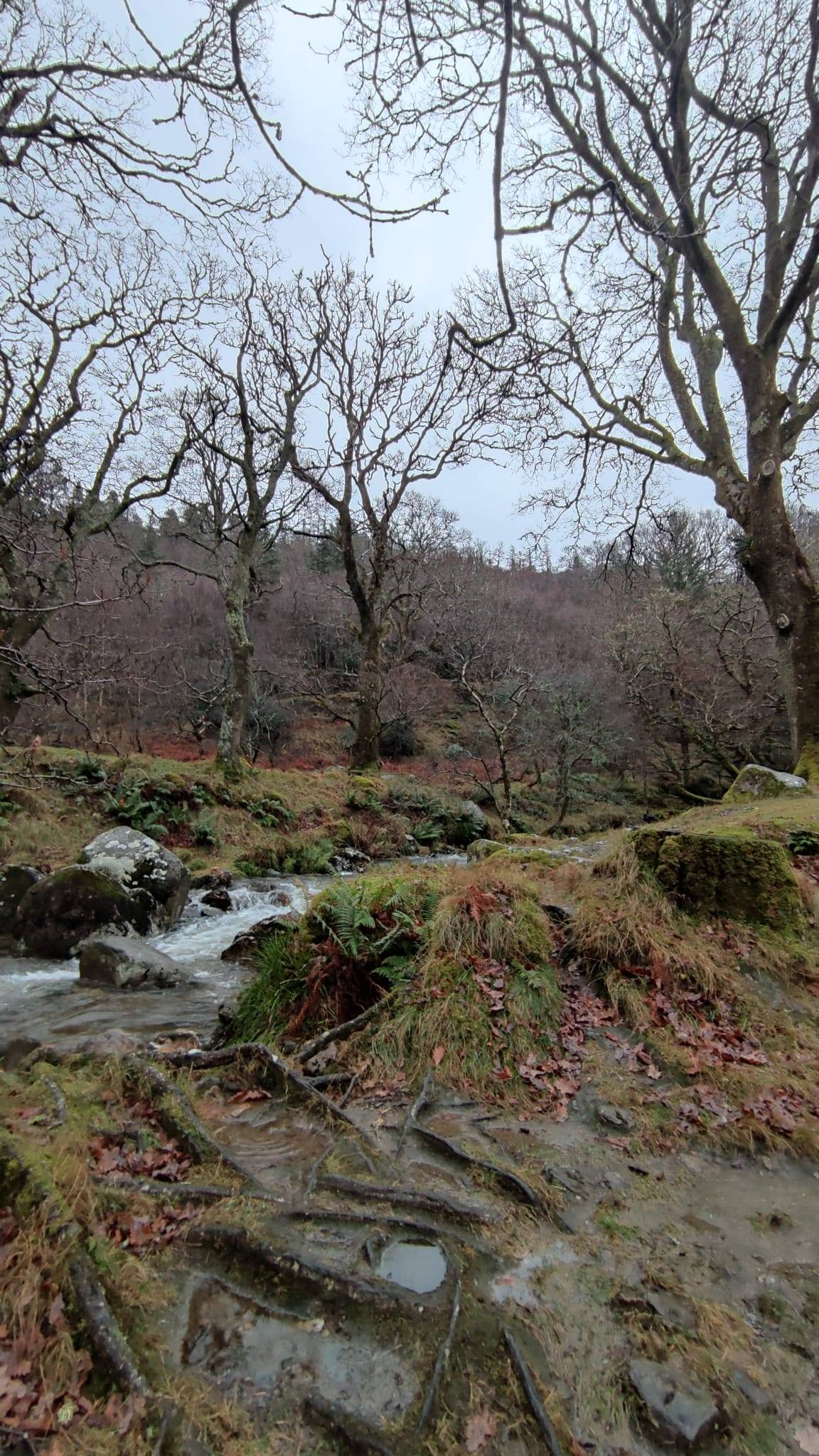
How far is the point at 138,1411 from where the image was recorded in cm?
163

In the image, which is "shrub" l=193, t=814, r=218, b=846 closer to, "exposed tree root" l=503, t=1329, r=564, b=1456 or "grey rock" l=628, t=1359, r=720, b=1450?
"exposed tree root" l=503, t=1329, r=564, b=1456

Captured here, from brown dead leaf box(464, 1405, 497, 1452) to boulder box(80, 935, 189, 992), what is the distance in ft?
17.8

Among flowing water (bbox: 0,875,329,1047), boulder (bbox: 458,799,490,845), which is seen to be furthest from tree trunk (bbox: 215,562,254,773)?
flowing water (bbox: 0,875,329,1047)

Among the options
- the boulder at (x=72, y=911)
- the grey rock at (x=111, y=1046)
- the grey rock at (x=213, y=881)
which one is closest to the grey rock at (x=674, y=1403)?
the grey rock at (x=111, y=1046)

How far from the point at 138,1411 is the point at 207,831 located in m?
10.7

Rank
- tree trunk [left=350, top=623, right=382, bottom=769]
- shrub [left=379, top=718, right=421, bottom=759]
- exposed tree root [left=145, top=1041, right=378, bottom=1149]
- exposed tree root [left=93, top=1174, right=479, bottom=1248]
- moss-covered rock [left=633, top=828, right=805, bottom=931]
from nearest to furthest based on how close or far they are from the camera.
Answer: exposed tree root [left=93, top=1174, right=479, bottom=1248], exposed tree root [left=145, top=1041, right=378, bottom=1149], moss-covered rock [left=633, top=828, right=805, bottom=931], tree trunk [left=350, top=623, right=382, bottom=769], shrub [left=379, top=718, right=421, bottom=759]

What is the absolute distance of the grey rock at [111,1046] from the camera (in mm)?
3645

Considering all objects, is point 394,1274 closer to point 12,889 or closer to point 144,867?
point 144,867

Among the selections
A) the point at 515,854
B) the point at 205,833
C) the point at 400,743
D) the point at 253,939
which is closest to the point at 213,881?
the point at 205,833

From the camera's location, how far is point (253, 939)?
7.05 m

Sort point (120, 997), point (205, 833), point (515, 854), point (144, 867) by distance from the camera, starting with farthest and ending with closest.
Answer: point (205, 833) < point (144, 867) < point (515, 854) < point (120, 997)

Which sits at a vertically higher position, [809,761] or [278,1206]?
[809,761]

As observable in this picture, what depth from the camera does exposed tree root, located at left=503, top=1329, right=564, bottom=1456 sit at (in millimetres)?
1656

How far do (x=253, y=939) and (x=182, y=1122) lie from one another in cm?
414
